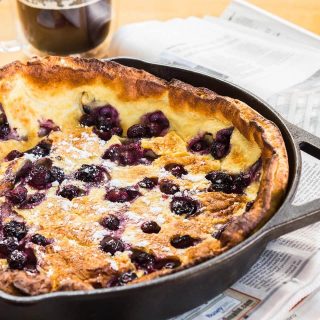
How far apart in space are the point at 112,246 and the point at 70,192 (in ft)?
0.66

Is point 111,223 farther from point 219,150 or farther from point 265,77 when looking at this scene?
point 265,77

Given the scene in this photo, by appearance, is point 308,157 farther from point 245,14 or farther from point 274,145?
point 245,14

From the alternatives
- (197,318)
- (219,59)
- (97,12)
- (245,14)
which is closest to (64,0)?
(97,12)

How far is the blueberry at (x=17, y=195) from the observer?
1.42m

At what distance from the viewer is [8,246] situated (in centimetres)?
130

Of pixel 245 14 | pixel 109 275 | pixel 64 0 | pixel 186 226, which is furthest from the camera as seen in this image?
pixel 245 14

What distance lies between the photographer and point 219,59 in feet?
6.88

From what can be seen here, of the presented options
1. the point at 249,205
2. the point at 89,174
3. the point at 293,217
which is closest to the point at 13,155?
the point at 89,174

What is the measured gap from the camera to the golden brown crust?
122cm

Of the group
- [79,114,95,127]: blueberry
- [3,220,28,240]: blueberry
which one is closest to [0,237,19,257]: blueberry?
[3,220,28,240]: blueberry

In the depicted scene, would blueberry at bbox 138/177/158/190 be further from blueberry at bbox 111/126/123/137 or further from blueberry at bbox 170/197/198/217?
blueberry at bbox 111/126/123/137

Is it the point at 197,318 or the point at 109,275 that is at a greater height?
the point at 109,275

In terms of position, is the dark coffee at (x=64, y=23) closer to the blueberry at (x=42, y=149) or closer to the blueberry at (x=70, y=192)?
the blueberry at (x=42, y=149)

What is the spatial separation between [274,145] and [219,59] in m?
0.77
